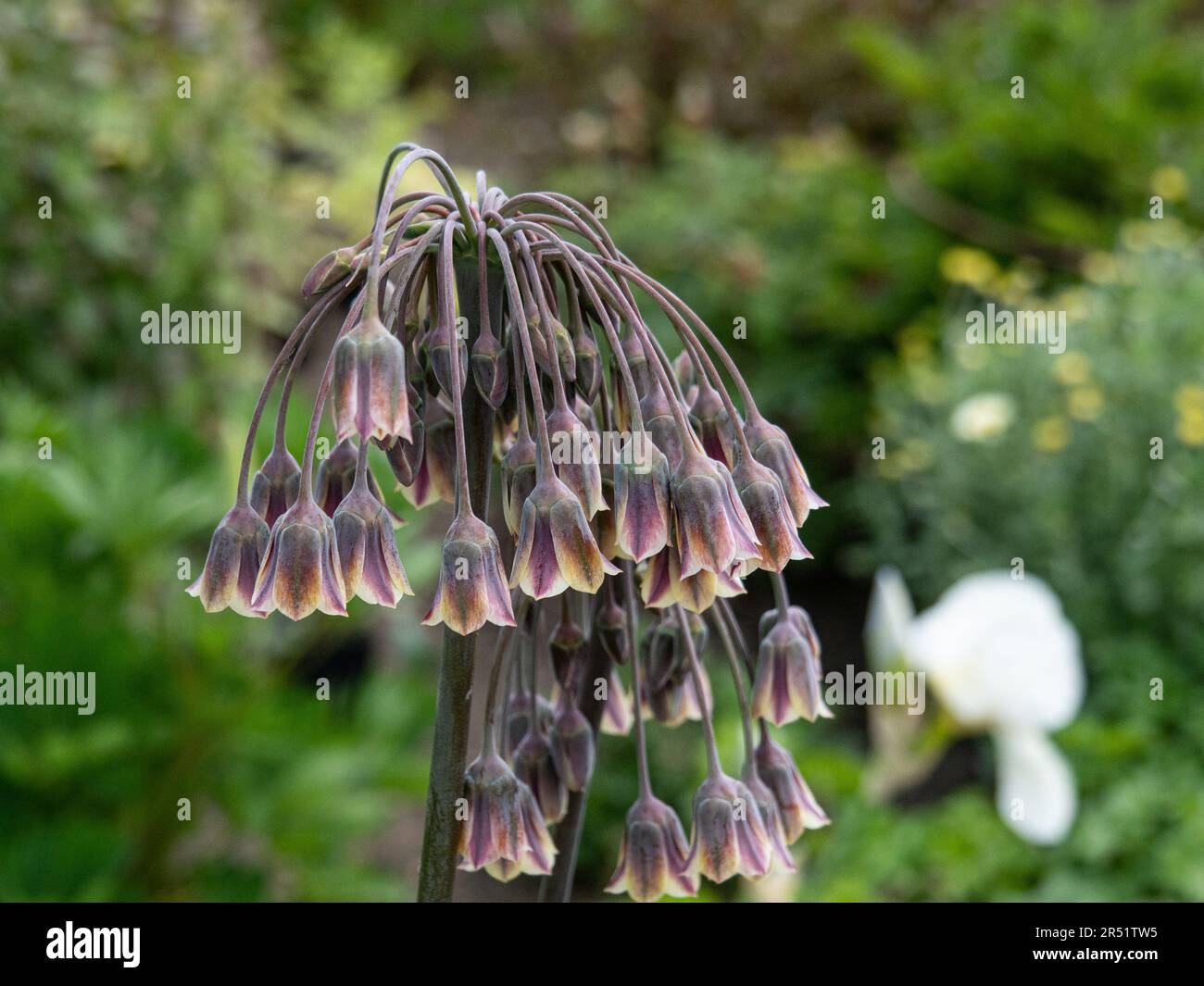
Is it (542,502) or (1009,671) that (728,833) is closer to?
(542,502)

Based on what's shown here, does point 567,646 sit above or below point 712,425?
below

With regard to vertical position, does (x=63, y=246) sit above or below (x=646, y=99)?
below

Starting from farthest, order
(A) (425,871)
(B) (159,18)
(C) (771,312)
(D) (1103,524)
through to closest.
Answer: (C) (771,312), (B) (159,18), (D) (1103,524), (A) (425,871)

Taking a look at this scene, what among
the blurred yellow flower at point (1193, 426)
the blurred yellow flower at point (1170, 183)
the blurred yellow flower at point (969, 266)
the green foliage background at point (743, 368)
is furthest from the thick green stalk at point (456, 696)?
the blurred yellow flower at point (1170, 183)

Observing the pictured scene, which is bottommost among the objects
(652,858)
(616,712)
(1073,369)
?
(652,858)

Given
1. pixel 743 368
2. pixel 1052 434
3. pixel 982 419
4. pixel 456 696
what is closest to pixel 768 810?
pixel 456 696

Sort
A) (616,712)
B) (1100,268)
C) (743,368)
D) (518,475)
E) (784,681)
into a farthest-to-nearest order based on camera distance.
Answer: (743,368) → (1100,268) → (616,712) → (784,681) → (518,475)

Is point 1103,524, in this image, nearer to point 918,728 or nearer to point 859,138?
point 918,728
